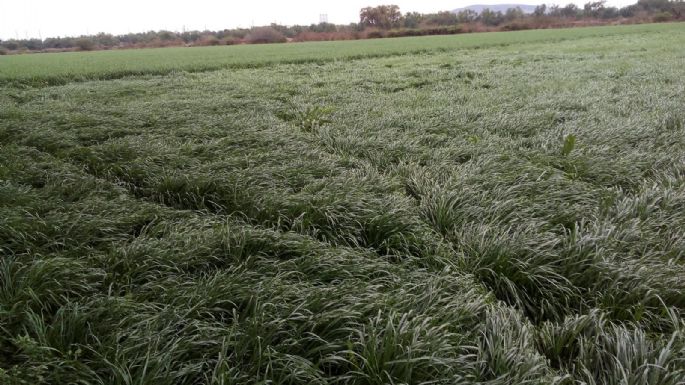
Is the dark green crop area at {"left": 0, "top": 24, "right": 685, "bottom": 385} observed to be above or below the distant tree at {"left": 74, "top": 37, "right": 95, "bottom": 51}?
below

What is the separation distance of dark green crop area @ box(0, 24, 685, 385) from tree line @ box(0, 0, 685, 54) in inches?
1934

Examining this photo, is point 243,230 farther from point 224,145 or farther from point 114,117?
point 114,117

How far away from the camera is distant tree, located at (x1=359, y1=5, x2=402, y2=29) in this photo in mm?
67000

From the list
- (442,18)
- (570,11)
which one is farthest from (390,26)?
(570,11)

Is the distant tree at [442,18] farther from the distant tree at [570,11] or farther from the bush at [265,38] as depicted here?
the bush at [265,38]

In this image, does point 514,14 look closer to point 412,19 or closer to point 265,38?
point 412,19

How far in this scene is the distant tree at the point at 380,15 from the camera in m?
67.0

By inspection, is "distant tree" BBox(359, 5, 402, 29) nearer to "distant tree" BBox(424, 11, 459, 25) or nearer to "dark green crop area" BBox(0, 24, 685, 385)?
"distant tree" BBox(424, 11, 459, 25)

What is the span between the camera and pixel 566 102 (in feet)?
26.3

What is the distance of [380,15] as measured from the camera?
68.9m

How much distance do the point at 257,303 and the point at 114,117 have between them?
→ 6.64 metres

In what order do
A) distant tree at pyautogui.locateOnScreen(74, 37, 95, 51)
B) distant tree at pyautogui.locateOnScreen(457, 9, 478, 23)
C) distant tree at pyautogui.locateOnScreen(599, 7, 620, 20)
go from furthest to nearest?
distant tree at pyautogui.locateOnScreen(599, 7, 620, 20)
distant tree at pyautogui.locateOnScreen(457, 9, 478, 23)
distant tree at pyautogui.locateOnScreen(74, 37, 95, 51)

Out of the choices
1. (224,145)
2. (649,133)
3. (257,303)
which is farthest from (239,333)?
(649,133)

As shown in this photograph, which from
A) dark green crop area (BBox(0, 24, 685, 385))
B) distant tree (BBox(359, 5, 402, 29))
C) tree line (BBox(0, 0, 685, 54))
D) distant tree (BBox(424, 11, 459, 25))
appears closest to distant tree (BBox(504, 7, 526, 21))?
tree line (BBox(0, 0, 685, 54))
